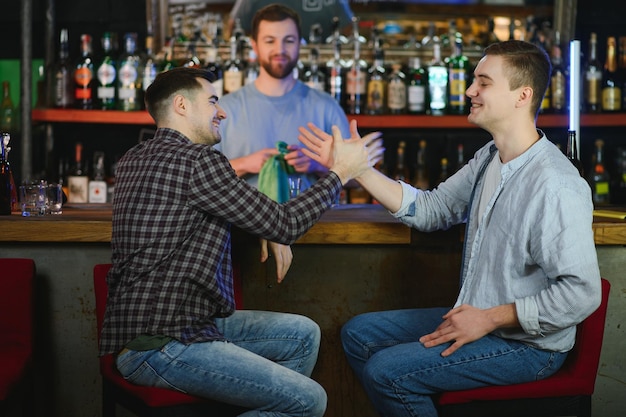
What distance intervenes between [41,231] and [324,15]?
2.33 meters

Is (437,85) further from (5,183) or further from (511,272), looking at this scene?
(511,272)

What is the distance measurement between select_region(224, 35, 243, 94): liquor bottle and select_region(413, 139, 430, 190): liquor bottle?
3.15 ft

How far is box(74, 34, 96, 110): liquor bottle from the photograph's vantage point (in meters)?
4.19

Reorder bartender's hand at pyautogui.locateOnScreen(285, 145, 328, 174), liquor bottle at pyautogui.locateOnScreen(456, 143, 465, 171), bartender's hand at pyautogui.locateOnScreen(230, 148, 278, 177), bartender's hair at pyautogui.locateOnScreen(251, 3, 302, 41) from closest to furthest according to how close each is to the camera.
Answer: bartender's hand at pyautogui.locateOnScreen(285, 145, 328, 174)
bartender's hand at pyautogui.locateOnScreen(230, 148, 278, 177)
bartender's hair at pyautogui.locateOnScreen(251, 3, 302, 41)
liquor bottle at pyautogui.locateOnScreen(456, 143, 465, 171)

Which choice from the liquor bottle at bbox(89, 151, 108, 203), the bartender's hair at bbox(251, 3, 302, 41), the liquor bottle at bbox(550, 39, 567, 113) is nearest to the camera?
the bartender's hair at bbox(251, 3, 302, 41)

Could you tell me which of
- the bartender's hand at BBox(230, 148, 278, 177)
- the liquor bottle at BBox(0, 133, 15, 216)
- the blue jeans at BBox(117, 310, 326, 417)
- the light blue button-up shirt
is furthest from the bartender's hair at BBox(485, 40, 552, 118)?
the liquor bottle at BBox(0, 133, 15, 216)

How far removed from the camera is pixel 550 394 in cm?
204

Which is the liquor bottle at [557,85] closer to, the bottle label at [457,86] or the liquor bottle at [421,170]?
the bottle label at [457,86]

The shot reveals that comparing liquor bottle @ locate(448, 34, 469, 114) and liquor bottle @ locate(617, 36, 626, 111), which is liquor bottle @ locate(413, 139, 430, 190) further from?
liquor bottle @ locate(617, 36, 626, 111)

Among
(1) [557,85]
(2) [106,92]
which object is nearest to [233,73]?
(2) [106,92]

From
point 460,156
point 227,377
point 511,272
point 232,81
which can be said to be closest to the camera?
point 227,377

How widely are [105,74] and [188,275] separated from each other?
2407 mm

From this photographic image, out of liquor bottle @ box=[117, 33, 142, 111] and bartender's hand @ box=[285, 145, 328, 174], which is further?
liquor bottle @ box=[117, 33, 142, 111]

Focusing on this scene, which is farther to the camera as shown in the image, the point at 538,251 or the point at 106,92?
the point at 106,92
